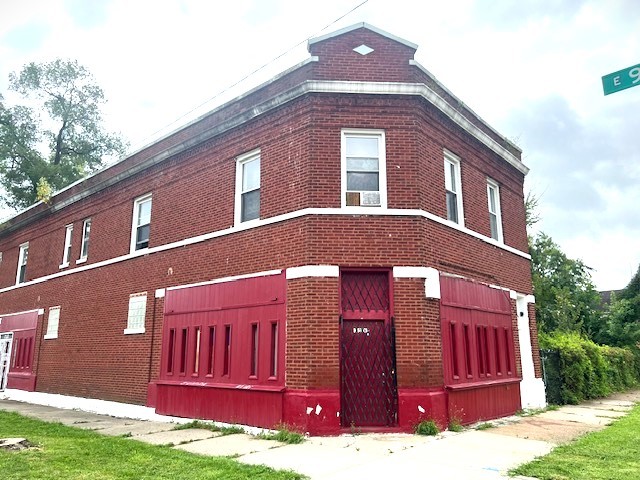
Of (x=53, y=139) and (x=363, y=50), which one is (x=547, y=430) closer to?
(x=363, y=50)

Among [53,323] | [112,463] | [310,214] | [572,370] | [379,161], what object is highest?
[379,161]

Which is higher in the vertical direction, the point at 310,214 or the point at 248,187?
the point at 248,187

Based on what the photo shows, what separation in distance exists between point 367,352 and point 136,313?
25.9 feet

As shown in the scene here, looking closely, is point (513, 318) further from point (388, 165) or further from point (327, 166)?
point (327, 166)

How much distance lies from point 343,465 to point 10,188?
1243 inches

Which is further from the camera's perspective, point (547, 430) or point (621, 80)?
point (547, 430)

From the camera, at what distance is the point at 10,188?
30672 mm

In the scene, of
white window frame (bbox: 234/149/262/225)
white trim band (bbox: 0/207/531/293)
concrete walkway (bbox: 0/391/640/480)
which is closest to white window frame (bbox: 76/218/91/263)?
white trim band (bbox: 0/207/531/293)

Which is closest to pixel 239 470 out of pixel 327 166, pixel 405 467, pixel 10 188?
pixel 405 467

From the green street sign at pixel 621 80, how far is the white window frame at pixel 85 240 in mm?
16630

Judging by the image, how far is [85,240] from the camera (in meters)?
18.1

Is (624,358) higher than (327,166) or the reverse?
the reverse

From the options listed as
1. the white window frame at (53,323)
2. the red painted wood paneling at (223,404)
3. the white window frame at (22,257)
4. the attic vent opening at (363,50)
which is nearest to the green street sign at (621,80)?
the attic vent opening at (363,50)

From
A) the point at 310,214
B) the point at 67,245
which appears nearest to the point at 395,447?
the point at 310,214
